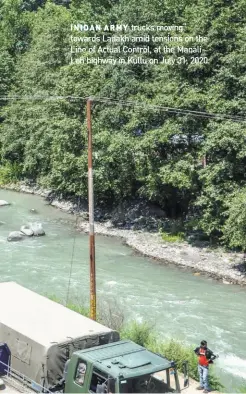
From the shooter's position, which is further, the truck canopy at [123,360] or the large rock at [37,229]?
the large rock at [37,229]

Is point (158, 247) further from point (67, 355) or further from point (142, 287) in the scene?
point (67, 355)

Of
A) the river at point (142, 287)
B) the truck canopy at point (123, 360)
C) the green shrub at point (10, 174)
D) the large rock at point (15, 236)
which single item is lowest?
the river at point (142, 287)

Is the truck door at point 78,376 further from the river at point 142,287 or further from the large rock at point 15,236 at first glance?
the large rock at point 15,236

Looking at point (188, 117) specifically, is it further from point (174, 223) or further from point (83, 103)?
point (83, 103)

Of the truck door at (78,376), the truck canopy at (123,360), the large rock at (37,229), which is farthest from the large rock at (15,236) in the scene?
the truck door at (78,376)

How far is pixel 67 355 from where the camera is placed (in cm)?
1225

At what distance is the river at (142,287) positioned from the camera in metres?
20.5

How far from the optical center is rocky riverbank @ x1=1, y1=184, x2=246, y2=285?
92.4 ft

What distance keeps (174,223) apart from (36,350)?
2287cm

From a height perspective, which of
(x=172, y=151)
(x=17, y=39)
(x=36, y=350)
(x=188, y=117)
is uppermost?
(x=17, y=39)

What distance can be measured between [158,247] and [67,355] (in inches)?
775

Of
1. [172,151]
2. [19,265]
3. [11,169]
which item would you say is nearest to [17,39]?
[11,169]

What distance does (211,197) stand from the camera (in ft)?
98.2

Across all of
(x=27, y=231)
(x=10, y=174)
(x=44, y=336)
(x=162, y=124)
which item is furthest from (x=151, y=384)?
(x=10, y=174)
